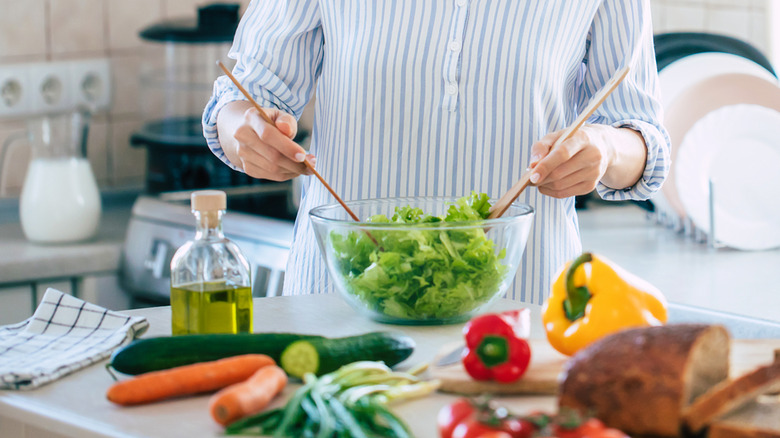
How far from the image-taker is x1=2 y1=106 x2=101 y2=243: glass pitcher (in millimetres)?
2186

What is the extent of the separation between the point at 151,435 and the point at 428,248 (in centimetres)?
42

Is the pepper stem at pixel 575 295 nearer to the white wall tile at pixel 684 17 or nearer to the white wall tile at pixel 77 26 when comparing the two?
the white wall tile at pixel 77 26

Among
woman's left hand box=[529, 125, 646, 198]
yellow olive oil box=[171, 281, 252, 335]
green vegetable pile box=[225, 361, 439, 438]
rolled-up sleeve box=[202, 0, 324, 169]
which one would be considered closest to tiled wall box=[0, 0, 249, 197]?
rolled-up sleeve box=[202, 0, 324, 169]

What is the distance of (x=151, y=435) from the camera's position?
2.64ft

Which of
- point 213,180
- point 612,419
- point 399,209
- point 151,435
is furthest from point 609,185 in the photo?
point 213,180

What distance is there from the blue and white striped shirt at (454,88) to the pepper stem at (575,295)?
43cm

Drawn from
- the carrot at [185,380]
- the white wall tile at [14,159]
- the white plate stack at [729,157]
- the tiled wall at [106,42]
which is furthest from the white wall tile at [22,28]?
the carrot at [185,380]

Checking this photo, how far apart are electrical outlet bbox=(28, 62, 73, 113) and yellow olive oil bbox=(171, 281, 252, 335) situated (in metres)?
1.60

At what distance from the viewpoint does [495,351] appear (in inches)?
35.6

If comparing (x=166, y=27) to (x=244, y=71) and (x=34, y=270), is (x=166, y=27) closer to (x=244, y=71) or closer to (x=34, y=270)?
(x=34, y=270)

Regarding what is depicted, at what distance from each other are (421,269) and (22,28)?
1.71 m

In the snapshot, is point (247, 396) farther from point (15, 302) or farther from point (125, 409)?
point (15, 302)

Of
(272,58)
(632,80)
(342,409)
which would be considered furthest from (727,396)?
(272,58)

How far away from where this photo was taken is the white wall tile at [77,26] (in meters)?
2.50
